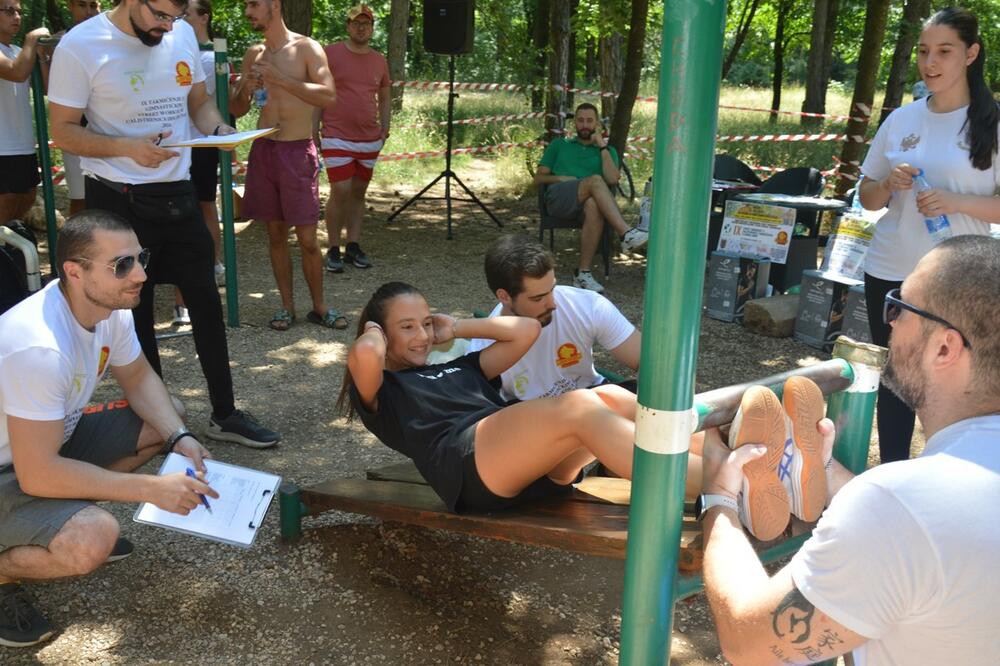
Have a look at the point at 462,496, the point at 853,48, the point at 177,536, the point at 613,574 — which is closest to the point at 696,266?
the point at 462,496

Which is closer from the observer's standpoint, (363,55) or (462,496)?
(462,496)

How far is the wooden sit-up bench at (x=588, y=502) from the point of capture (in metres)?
2.09

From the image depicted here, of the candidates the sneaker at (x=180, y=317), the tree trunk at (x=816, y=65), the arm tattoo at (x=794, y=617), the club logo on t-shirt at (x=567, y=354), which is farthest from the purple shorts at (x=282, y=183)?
the tree trunk at (x=816, y=65)

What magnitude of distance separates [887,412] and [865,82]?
644 centimetres

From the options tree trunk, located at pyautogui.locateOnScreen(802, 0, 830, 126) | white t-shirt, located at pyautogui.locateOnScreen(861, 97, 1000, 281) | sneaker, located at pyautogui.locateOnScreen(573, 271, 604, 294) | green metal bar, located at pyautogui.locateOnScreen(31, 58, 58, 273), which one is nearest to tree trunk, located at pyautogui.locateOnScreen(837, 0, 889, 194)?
sneaker, located at pyautogui.locateOnScreen(573, 271, 604, 294)

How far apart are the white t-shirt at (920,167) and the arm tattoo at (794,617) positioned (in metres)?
2.24

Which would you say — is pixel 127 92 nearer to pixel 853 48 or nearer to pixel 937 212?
pixel 937 212

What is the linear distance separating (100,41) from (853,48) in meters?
32.4

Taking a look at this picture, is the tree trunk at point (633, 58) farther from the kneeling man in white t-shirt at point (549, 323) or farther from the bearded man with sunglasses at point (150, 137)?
the kneeling man in white t-shirt at point (549, 323)

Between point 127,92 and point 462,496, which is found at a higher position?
point 127,92

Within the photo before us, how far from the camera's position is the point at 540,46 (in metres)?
15.8

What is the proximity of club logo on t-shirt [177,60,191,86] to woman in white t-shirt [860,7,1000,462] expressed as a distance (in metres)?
2.80

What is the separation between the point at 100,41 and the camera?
3787 mm

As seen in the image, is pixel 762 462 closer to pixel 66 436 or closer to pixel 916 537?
pixel 916 537
